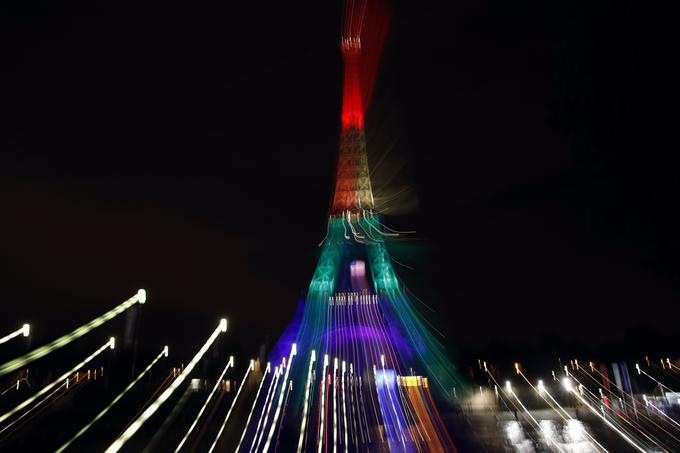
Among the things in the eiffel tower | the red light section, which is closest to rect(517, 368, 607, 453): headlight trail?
the eiffel tower

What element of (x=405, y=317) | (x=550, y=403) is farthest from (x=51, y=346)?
(x=405, y=317)

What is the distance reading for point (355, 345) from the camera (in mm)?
34469

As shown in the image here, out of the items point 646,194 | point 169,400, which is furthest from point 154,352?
point 646,194

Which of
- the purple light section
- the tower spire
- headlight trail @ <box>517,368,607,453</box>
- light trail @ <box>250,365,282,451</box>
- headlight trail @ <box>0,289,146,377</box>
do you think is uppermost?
the tower spire

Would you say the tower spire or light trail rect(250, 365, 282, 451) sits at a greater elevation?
the tower spire

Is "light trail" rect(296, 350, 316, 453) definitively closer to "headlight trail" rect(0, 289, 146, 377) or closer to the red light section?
"headlight trail" rect(0, 289, 146, 377)

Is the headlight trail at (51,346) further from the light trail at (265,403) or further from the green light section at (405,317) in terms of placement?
the green light section at (405,317)

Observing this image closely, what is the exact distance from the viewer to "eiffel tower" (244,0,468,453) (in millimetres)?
17531

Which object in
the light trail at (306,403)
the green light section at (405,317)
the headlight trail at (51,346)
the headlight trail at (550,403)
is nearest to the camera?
the headlight trail at (51,346)

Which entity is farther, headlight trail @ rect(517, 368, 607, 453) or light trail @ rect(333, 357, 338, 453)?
light trail @ rect(333, 357, 338, 453)

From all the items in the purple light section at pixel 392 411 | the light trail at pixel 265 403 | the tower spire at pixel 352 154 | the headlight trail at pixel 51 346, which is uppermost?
the tower spire at pixel 352 154

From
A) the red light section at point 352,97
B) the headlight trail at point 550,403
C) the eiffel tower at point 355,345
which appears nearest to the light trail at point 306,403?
the eiffel tower at point 355,345

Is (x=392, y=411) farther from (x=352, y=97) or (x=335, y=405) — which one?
(x=352, y=97)

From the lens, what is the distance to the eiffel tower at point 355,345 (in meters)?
17.5
